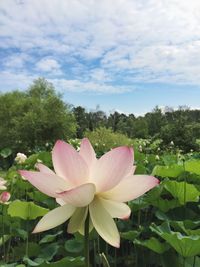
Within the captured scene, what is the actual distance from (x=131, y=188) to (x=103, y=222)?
6 cm

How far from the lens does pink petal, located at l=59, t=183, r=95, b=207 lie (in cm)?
54

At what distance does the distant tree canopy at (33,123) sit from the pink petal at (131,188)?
18.5 meters

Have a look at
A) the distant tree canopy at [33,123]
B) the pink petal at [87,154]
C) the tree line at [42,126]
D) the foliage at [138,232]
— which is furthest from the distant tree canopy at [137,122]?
the pink petal at [87,154]

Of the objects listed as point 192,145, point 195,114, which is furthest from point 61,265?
point 195,114

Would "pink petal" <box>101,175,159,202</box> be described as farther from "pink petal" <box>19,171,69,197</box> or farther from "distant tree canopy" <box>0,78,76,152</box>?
"distant tree canopy" <box>0,78,76,152</box>

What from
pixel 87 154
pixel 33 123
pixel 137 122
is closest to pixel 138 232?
pixel 87 154

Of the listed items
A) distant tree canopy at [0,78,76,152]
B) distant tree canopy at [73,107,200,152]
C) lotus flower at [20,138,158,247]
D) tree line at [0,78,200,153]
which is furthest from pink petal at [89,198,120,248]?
distant tree canopy at [73,107,200,152]

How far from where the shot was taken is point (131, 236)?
56.1 inches

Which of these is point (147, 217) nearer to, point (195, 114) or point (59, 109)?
point (59, 109)

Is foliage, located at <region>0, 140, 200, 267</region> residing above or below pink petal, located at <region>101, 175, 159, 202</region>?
below

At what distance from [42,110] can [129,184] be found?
2069 cm

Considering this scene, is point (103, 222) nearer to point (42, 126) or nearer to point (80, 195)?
point (80, 195)

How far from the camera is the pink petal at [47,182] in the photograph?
1.83 feet

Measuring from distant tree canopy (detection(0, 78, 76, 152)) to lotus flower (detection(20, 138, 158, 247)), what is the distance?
18476 millimetres
